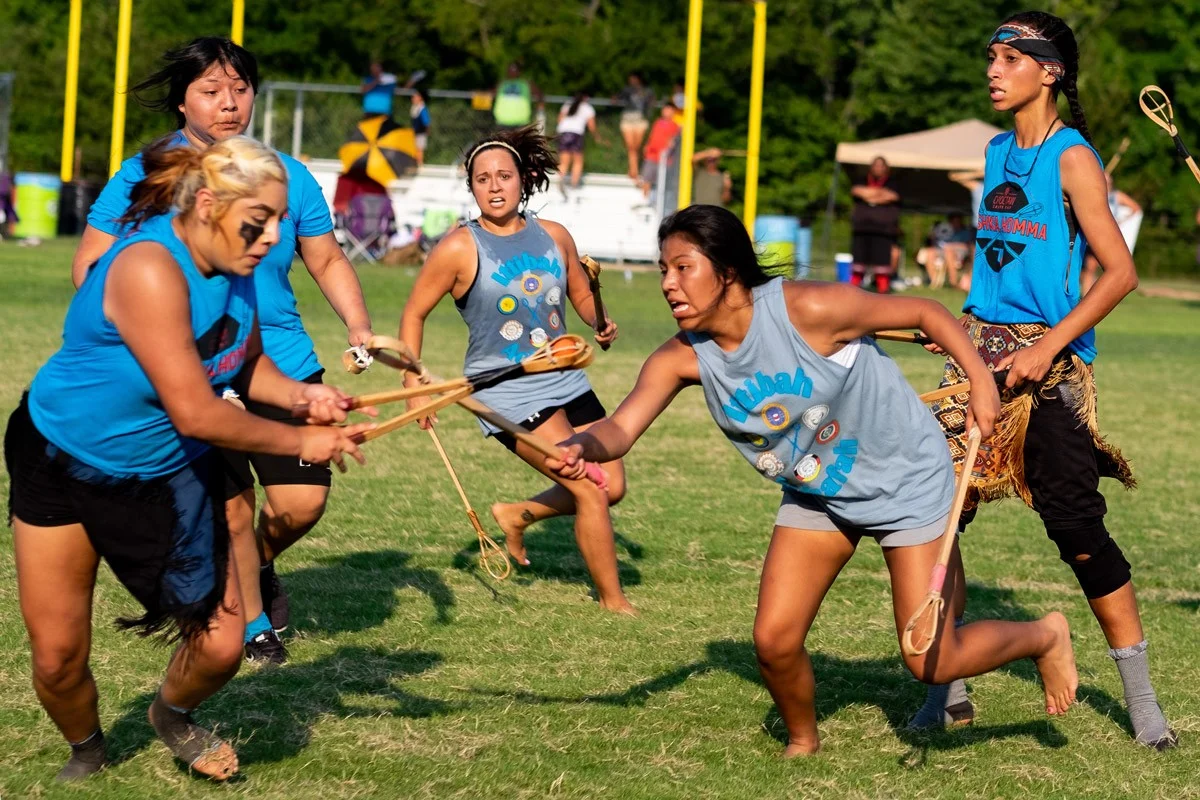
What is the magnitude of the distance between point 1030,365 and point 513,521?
2.76 metres

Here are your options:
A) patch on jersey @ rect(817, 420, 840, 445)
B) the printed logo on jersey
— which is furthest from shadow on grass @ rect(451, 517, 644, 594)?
the printed logo on jersey

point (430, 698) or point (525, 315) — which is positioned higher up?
point (525, 315)

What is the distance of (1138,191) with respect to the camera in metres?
40.8

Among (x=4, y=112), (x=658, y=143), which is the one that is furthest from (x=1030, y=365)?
(x=4, y=112)

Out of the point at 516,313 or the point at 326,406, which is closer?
the point at 326,406

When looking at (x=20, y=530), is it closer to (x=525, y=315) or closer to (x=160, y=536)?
(x=160, y=536)

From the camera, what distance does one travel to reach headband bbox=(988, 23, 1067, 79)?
17.1ft

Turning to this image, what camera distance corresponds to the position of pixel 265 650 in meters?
5.64

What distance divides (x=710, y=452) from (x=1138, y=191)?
33332 millimetres

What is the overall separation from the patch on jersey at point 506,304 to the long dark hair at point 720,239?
220 cm

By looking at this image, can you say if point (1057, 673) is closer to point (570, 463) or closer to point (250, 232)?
point (570, 463)

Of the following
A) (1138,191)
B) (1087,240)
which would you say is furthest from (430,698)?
(1138,191)

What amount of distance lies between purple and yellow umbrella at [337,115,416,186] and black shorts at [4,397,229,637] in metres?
23.3

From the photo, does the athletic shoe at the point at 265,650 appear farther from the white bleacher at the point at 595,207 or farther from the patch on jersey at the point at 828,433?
the white bleacher at the point at 595,207
